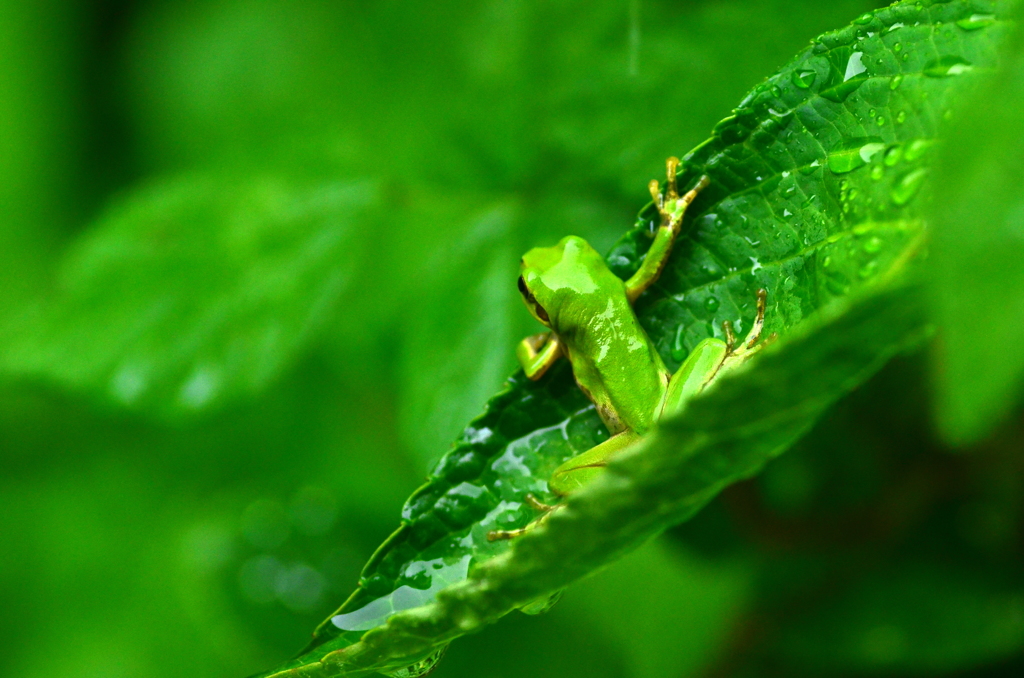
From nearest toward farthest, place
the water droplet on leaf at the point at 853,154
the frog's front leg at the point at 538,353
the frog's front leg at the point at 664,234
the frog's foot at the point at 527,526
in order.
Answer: the water droplet on leaf at the point at 853,154, the frog's foot at the point at 527,526, the frog's front leg at the point at 664,234, the frog's front leg at the point at 538,353

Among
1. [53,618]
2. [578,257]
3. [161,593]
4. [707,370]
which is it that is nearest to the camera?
[707,370]

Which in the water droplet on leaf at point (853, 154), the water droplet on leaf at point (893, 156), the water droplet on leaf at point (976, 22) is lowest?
the water droplet on leaf at point (893, 156)

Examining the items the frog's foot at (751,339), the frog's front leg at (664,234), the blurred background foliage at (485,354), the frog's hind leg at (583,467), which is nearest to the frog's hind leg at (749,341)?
the frog's foot at (751,339)

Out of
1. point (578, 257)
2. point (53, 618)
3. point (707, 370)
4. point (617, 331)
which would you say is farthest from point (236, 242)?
point (53, 618)

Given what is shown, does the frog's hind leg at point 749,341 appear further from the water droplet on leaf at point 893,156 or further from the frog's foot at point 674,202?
the water droplet on leaf at point 893,156

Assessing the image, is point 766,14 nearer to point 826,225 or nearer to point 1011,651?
point 826,225

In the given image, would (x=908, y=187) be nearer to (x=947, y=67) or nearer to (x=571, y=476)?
(x=947, y=67)
